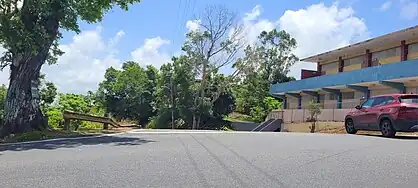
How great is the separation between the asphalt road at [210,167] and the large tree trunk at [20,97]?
539 centimetres

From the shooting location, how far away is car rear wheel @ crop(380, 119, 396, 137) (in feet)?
56.5

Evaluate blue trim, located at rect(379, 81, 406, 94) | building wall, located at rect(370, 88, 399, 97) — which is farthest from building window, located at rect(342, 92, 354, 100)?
blue trim, located at rect(379, 81, 406, 94)

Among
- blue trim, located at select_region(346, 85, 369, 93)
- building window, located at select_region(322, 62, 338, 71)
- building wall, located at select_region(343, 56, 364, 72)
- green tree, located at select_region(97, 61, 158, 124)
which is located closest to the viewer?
blue trim, located at select_region(346, 85, 369, 93)

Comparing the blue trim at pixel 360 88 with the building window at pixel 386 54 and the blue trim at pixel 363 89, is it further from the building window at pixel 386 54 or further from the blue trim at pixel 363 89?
the building window at pixel 386 54

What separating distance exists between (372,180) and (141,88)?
45.6 meters

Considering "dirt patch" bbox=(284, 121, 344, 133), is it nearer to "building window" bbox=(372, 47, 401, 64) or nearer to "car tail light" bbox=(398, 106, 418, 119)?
"building window" bbox=(372, 47, 401, 64)

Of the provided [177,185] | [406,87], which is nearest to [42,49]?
[177,185]

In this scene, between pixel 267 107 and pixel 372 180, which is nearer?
pixel 372 180

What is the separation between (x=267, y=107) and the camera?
192ft

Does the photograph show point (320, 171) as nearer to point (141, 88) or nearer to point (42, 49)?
point (42, 49)

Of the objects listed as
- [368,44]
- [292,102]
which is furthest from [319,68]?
[368,44]

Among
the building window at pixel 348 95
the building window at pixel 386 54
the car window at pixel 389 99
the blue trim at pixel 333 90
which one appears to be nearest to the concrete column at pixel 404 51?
the building window at pixel 386 54

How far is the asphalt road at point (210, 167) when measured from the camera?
23.0ft

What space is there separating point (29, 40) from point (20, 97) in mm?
2767
